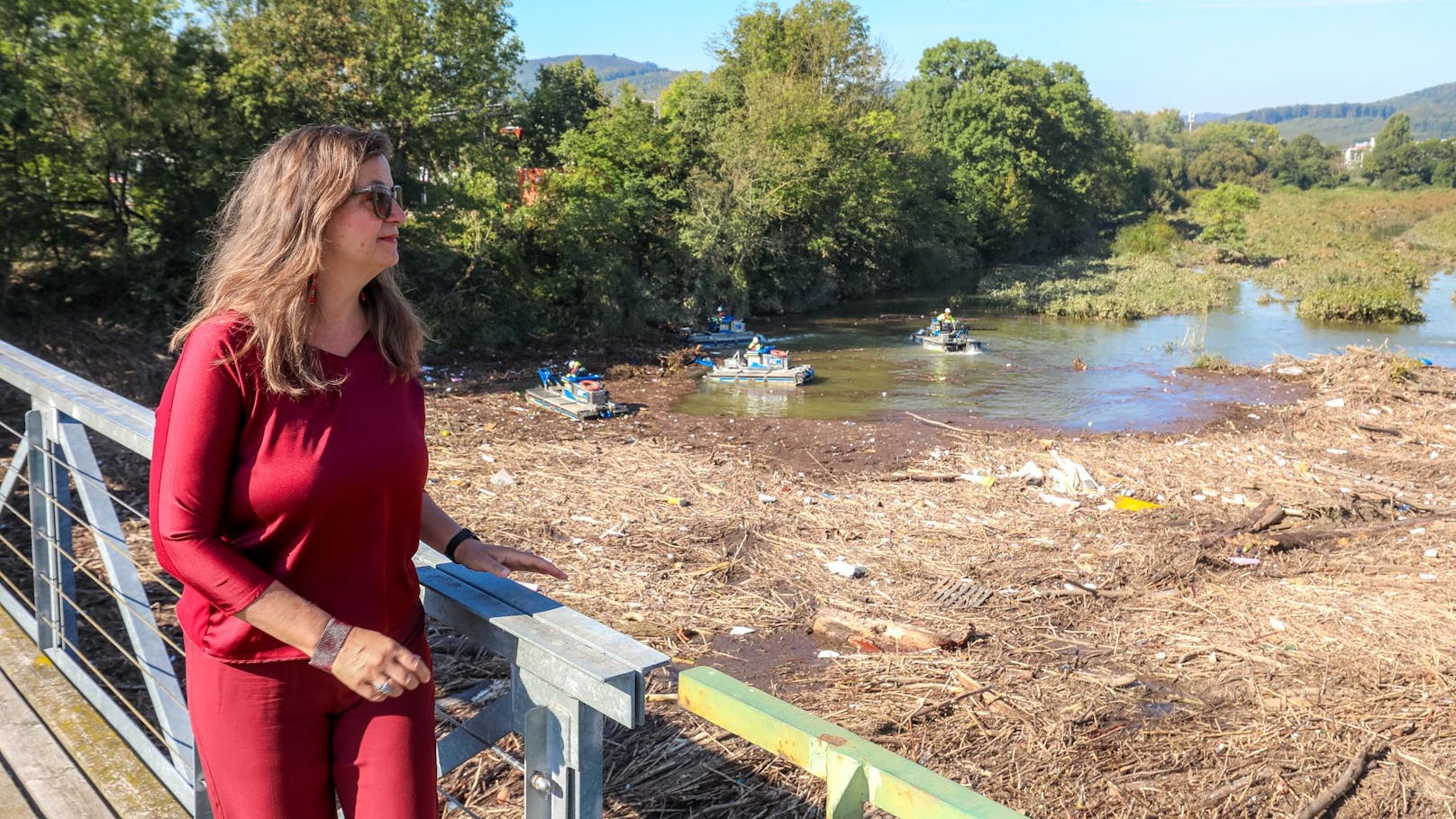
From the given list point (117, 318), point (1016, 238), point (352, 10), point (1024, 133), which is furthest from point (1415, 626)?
point (1024, 133)

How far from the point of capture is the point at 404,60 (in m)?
17.0

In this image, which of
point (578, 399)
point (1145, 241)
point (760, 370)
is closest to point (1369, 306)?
point (760, 370)

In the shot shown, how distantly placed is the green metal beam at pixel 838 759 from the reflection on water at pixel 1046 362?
44.4 feet

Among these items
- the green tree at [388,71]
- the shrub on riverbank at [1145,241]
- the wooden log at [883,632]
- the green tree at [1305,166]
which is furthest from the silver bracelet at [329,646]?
the green tree at [1305,166]

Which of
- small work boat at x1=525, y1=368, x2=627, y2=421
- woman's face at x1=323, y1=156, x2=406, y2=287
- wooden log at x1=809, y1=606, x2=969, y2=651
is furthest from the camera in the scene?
small work boat at x1=525, y1=368, x2=627, y2=421

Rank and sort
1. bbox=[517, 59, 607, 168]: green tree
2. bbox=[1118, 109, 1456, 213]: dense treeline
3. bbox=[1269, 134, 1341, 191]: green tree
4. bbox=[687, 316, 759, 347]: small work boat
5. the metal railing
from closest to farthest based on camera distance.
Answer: the metal railing < bbox=[687, 316, 759, 347]: small work boat < bbox=[517, 59, 607, 168]: green tree < bbox=[1118, 109, 1456, 213]: dense treeline < bbox=[1269, 134, 1341, 191]: green tree

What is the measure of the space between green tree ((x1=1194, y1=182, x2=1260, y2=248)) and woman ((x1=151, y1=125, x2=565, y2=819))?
49.6 m

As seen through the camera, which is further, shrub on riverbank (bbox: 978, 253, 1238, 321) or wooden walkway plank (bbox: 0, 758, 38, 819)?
shrub on riverbank (bbox: 978, 253, 1238, 321)

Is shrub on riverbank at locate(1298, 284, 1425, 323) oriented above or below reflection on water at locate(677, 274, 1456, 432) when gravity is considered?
above

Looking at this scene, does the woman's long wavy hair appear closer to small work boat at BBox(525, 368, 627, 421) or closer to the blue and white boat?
small work boat at BBox(525, 368, 627, 421)

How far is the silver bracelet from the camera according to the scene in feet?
5.34

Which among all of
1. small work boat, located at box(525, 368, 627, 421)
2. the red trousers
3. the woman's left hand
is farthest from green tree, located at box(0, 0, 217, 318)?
the red trousers

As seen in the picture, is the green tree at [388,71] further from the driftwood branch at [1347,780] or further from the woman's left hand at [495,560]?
the woman's left hand at [495,560]

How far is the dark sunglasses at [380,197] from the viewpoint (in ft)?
5.86
